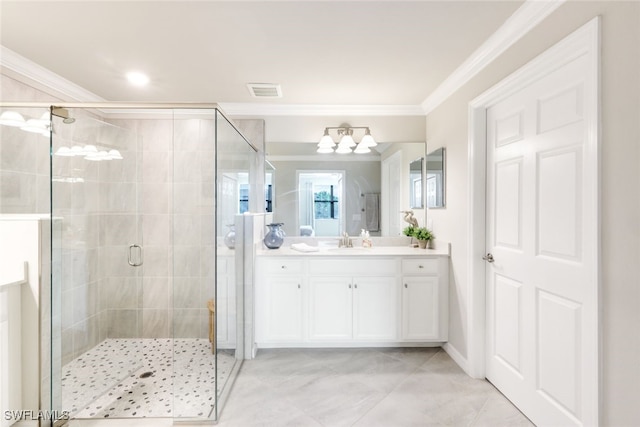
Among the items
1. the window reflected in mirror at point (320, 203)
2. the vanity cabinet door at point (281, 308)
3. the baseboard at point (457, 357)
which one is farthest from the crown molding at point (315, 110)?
the baseboard at point (457, 357)

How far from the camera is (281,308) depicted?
2729 millimetres

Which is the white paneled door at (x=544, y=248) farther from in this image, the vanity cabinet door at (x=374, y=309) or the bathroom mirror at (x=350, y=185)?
the bathroom mirror at (x=350, y=185)

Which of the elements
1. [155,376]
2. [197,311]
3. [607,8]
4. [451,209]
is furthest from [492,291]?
[155,376]

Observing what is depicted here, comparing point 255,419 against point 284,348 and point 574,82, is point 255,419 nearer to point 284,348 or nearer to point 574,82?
point 284,348

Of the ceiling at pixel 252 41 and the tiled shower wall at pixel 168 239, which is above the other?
the ceiling at pixel 252 41

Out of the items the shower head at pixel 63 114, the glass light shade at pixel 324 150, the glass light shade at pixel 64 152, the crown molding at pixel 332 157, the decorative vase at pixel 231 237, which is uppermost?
the glass light shade at pixel 324 150

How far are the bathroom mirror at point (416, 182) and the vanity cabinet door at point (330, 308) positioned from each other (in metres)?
1.20

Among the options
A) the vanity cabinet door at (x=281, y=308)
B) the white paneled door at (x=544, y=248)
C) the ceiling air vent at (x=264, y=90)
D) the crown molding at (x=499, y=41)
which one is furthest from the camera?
the vanity cabinet door at (x=281, y=308)

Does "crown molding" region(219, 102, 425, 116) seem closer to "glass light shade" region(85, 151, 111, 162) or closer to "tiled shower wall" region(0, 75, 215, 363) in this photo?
"tiled shower wall" region(0, 75, 215, 363)

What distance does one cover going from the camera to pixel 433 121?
9.94 feet

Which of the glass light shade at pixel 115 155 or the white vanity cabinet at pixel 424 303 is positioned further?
the white vanity cabinet at pixel 424 303

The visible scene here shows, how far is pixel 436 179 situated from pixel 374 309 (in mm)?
1421

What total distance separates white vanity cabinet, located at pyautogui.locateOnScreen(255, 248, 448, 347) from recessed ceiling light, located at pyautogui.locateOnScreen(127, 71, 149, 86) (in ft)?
6.00

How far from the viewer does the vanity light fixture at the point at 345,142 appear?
10.3ft
